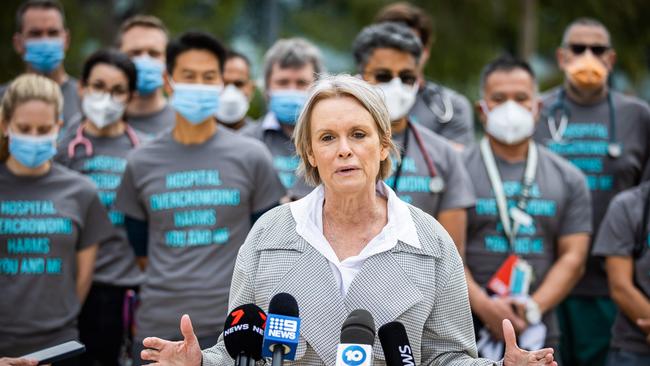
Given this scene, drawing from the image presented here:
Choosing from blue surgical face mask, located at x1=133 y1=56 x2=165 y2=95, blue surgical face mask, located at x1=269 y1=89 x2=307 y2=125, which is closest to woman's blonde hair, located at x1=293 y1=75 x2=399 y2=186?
blue surgical face mask, located at x1=269 y1=89 x2=307 y2=125

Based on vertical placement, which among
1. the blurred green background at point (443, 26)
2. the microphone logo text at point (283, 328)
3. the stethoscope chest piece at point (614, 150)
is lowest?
the microphone logo text at point (283, 328)

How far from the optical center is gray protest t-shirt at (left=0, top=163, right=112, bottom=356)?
6.84 meters

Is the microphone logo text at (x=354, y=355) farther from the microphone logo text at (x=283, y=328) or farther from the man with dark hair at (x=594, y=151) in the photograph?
the man with dark hair at (x=594, y=151)

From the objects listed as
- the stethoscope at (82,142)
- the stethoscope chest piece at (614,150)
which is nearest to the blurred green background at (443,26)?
the stethoscope chest piece at (614,150)

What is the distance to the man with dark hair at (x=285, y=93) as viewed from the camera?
809cm

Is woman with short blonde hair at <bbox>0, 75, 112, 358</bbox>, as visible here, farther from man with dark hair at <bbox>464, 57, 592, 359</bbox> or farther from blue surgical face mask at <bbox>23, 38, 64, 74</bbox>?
man with dark hair at <bbox>464, 57, 592, 359</bbox>

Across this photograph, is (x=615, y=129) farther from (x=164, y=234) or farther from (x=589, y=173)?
(x=164, y=234)

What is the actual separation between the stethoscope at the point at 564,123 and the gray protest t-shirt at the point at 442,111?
0.67 m

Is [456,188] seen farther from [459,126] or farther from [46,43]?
[46,43]

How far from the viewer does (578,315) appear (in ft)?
27.4

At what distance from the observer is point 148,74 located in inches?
343

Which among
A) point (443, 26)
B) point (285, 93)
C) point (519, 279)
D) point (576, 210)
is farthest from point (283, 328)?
point (443, 26)

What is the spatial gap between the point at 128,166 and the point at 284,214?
7.87ft

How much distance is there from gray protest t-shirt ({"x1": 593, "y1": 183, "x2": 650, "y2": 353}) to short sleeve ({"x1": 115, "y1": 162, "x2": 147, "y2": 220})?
10.4 feet
